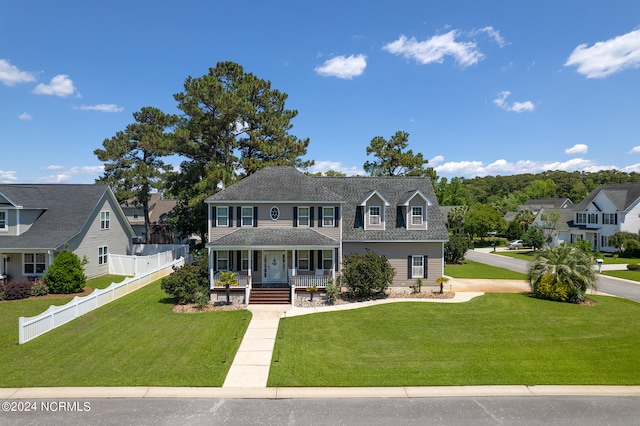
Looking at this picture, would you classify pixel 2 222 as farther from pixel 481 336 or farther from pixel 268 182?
pixel 481 336

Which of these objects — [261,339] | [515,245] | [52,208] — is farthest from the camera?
[515,245]

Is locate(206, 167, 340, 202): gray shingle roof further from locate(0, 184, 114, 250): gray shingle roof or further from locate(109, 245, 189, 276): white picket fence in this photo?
locate(0, 184, 114, 250): gray shingle roof

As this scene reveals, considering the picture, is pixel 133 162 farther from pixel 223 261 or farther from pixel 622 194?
pixel 622 194

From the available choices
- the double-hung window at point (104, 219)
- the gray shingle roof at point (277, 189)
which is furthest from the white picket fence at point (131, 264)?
the gray shingle roof at point (277, 189)

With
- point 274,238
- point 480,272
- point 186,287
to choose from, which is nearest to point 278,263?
point 274,238

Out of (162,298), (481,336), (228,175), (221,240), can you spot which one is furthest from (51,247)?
(481,336)
